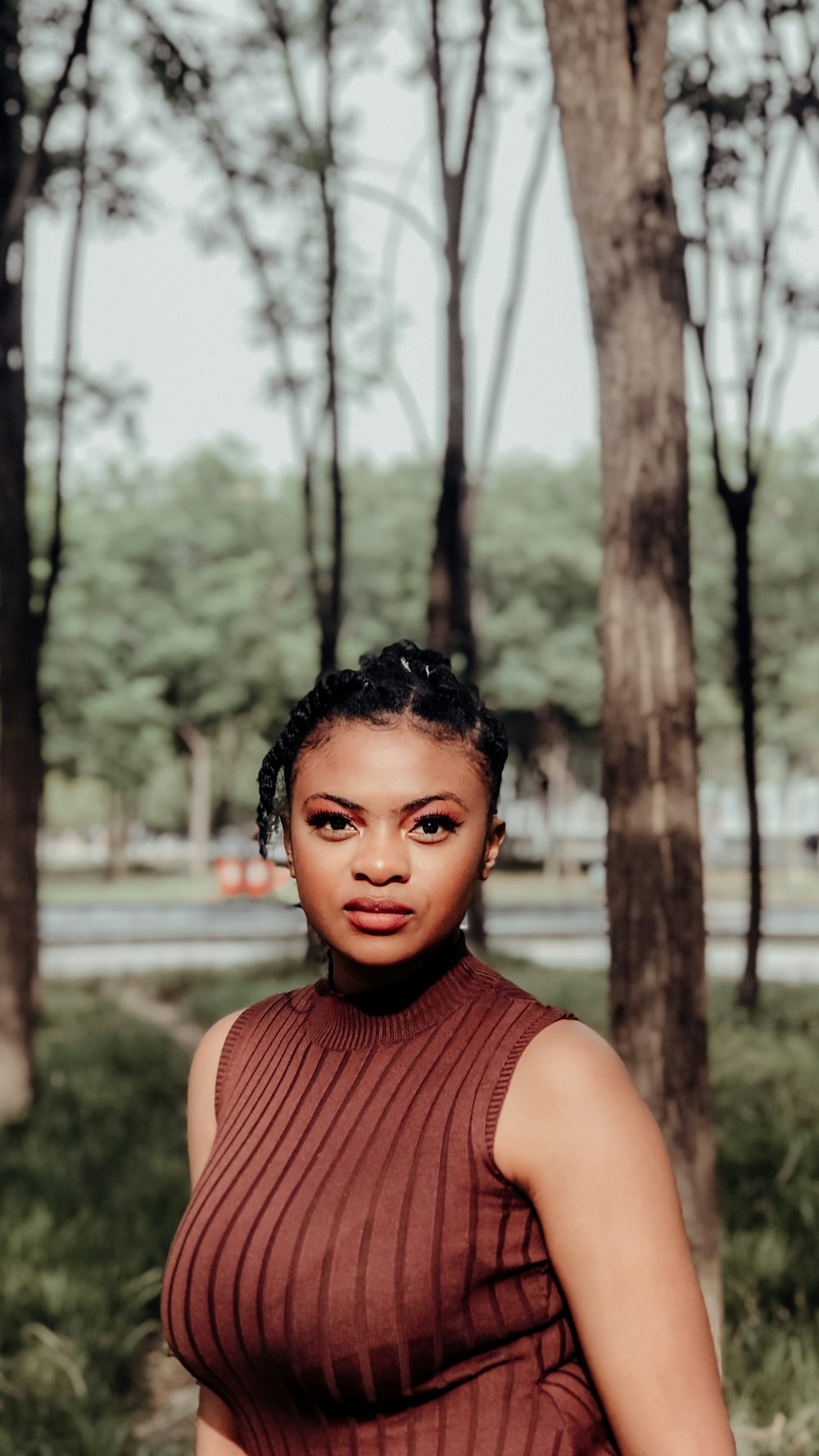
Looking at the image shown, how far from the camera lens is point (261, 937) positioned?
874 inches

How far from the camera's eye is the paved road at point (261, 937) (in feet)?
58.9

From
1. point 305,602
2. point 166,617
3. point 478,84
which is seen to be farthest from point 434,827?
point 305,602

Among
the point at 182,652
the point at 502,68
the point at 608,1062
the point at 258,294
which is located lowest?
the point at 608,1062

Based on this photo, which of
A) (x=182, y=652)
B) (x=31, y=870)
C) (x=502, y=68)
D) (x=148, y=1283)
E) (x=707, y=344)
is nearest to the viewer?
(x=148, y=1283)

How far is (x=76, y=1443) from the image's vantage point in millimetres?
3842

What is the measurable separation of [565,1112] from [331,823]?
1.35 feet

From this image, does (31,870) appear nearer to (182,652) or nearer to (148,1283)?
(148,1283)

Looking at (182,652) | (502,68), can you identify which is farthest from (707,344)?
(182,652)

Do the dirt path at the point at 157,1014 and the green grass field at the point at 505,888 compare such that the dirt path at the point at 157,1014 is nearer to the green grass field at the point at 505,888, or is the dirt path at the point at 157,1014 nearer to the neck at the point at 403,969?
the neck at the point at 403,969

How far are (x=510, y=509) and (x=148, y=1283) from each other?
29.1m

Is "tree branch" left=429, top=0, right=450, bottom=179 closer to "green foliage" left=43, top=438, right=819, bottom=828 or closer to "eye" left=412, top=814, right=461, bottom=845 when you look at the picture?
"eye" left=412, top=814, right=461, bottom=845

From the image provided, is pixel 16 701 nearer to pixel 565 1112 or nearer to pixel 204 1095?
pixel 204 1095

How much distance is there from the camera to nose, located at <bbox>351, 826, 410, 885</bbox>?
1.41 m

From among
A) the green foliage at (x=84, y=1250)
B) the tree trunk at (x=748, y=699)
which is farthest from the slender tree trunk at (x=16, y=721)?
the tree trunk at (x=748, y=699)
